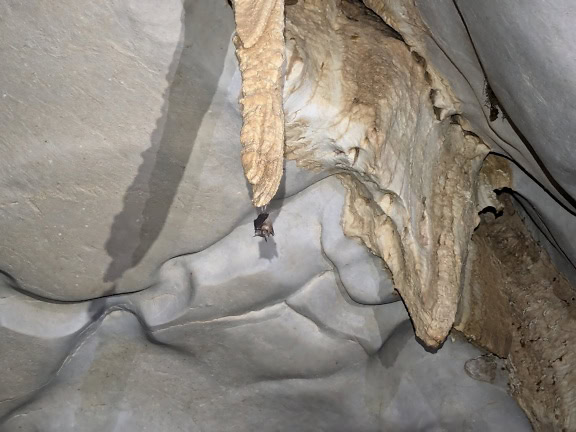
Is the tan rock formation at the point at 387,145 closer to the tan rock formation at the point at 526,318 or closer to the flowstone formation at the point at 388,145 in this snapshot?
the flowstone formation at the point at 388,145

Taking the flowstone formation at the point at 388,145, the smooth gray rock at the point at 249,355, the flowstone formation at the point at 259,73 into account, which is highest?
the flowstone formation at the point at 259,73

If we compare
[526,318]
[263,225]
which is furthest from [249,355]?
[526,318]

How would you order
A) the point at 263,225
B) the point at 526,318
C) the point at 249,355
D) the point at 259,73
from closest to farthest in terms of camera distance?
the point at 259,73, the point at 263,225, the point at 249,355, the point at 526,318

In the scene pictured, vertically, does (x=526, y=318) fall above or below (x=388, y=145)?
below

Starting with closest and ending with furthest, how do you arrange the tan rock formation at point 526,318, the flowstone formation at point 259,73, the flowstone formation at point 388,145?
1. the flowstone formation at point 259,73
2. the flowstone formation at point 388,145
3. the tan rock formation at point 526,318

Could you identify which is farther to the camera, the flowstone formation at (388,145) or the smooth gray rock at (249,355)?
the smooth gray rock at (249,355)

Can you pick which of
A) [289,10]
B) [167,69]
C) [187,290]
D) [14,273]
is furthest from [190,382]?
[289,10]

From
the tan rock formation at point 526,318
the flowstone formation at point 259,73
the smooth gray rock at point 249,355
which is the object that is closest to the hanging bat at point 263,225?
the smooth gray rock at point 249,355

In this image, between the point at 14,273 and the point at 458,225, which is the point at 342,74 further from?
the point at 14,273

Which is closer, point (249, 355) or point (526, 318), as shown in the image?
point (249, 355)

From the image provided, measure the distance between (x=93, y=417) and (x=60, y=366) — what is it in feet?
0.52

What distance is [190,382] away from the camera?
1880 mm

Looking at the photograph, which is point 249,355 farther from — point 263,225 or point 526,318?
point 526,318

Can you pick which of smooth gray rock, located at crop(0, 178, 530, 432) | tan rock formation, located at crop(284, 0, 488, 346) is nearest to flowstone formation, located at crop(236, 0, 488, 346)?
tan rock formation, located at crop(284, 0, 488, 346)
